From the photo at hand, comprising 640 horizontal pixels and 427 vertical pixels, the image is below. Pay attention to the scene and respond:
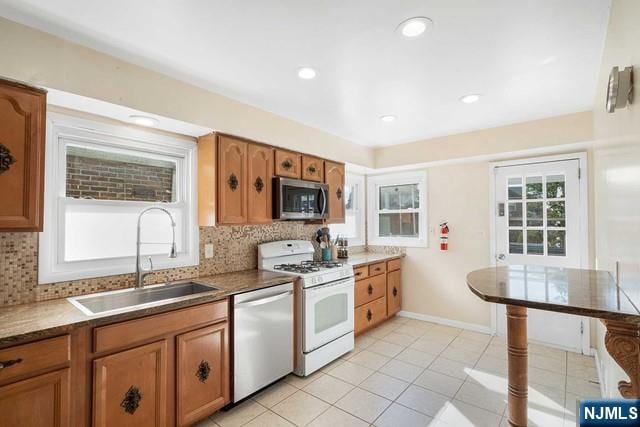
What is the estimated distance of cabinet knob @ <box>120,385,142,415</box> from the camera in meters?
1.70

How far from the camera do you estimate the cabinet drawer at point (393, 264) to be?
4.10 metres

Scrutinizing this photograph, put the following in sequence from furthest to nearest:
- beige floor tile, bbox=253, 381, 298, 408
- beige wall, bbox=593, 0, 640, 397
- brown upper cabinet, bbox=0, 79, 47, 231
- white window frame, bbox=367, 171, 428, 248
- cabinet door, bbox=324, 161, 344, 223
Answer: white window frame, bbox=367, 171, 428, 248
cabinet door, bbox=324, 161, 344, 223
beige floor tile, bbox=253, 381, 298, 408
brown upper cabinet, bbox=0, 79, 47, 231
beige wall, bbox=593, 0, 640, 397

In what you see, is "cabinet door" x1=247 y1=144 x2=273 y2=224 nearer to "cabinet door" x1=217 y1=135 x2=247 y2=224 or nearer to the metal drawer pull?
"cabinet door" x1=217 y1=135 x2=247 y2=224

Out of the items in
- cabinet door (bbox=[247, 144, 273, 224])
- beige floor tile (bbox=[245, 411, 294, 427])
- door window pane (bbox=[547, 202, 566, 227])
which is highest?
cabinet door (bbox=[247, 144, 273, 224])

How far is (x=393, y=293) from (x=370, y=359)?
1.29 metres

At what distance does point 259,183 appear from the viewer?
9.27 feet

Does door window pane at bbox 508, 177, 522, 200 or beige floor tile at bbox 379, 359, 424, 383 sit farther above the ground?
door window pane at bbox 508, 177, 522, 200

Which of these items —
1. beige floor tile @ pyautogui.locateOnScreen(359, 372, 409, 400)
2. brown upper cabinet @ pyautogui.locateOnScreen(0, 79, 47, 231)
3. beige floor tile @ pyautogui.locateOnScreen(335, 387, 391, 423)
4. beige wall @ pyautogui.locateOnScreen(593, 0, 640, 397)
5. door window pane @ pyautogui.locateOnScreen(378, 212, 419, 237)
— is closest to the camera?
beige wall @ pyautogui.locateOnScreen(593, 0, 640, 397)

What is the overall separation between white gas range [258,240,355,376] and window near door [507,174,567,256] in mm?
2012

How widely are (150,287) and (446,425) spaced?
2.30 m

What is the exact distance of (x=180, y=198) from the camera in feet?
8.84

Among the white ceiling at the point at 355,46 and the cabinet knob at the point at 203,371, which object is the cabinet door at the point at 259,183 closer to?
the white ceiling at the point at 355,46

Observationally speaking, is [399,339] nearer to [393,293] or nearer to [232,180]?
[393,293]

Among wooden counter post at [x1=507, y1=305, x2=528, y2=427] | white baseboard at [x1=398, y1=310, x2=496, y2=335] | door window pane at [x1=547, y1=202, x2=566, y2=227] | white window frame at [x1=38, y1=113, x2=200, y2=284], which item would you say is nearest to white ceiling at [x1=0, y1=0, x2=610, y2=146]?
white window frame at [x1=38, y1=113, x2=200, y2=284]
